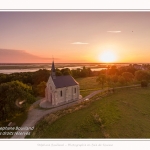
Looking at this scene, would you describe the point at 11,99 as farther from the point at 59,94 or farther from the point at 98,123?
the point at 98,123

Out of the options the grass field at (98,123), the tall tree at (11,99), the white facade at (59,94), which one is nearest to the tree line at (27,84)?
the tall tree at (11,99)

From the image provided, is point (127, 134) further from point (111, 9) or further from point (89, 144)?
point (111, 9)

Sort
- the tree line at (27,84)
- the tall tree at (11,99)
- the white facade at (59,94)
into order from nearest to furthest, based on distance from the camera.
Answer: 1. the tall tree at (11,99)
2. the tree line at (27,84)
3. the white facade at (59,94)

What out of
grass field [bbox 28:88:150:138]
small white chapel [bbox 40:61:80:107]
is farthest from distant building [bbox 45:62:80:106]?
grass field [bbox 28:88:150:138]

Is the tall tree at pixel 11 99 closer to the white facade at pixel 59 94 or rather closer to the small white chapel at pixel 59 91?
the small white chapel at pixel 59 91

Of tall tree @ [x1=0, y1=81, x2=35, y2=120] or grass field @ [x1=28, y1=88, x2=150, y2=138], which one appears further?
tall tree @ [x1=0, y1=81, x2=35, y2=120]

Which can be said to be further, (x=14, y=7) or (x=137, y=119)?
(x=137, y=119)

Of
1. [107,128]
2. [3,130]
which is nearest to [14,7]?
[3,130]

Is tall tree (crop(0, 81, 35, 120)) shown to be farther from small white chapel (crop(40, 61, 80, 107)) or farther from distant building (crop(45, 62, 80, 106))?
distant building (crop(45, 62, 80, 106))
